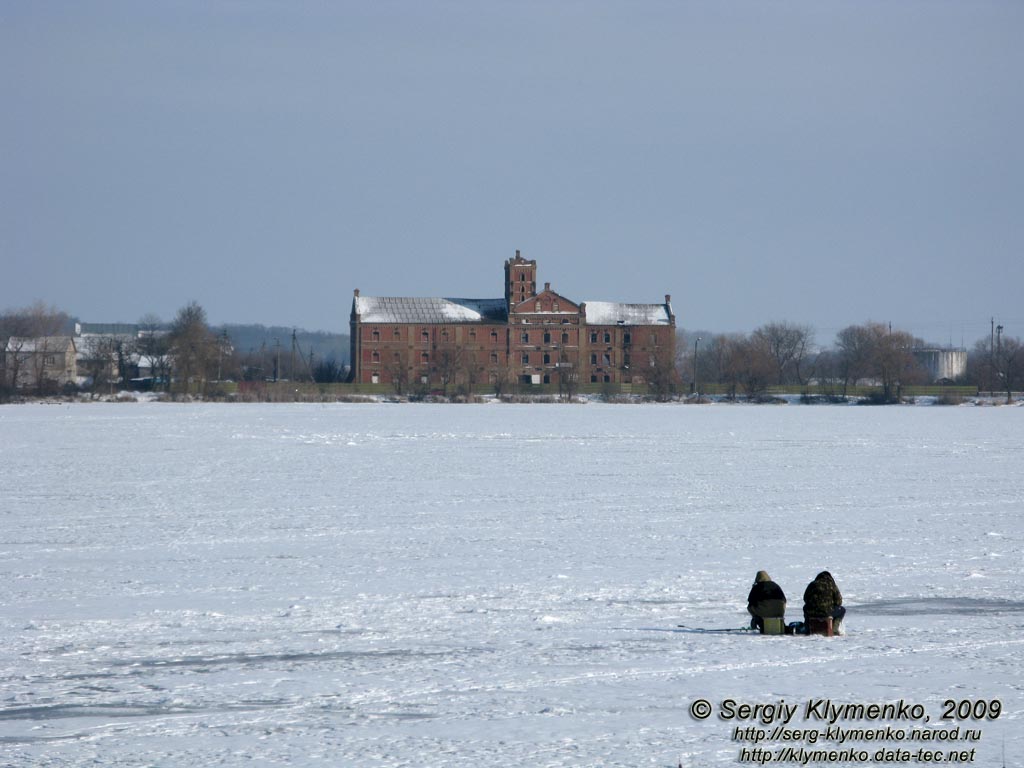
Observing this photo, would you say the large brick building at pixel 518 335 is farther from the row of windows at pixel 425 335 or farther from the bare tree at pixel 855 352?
the bare tree at pixel 855 352

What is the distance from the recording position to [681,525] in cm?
1803

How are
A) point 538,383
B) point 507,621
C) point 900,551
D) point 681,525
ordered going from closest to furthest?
point 507,621
point 900,551
point 681,525
point 538,383

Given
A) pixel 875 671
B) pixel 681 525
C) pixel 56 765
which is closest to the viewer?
pixel 56 765

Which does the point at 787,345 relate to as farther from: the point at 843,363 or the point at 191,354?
the point at 191,354

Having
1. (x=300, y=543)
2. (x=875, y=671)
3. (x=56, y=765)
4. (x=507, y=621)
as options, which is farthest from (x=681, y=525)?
(x=56, y=765)

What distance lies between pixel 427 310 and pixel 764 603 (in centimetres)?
Answer: 10267

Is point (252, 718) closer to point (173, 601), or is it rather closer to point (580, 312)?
point (173, 601)

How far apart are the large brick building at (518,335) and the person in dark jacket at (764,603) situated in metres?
96.6

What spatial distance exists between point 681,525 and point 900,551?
11.2 feet

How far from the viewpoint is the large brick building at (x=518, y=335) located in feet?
361

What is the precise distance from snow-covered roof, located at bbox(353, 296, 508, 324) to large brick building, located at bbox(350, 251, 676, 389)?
9cm

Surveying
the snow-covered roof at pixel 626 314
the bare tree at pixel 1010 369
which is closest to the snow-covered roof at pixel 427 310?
the snow-covered roof at pixel 626 314

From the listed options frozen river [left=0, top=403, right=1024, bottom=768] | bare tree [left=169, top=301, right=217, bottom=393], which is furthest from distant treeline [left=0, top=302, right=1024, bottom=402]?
frozen river [left=0, top=403, right=1024, bottom=768]

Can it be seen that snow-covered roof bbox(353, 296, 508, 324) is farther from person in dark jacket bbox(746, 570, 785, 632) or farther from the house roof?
person in dark jacket bbox(746, 570, 785, 632)
